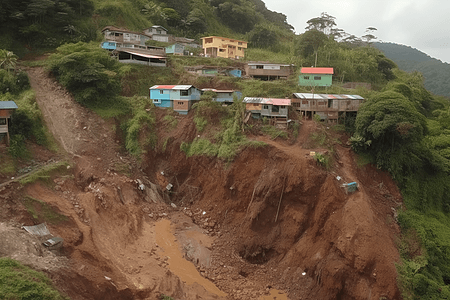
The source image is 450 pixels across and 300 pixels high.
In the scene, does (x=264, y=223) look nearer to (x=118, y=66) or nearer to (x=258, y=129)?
(x=258, y=129)

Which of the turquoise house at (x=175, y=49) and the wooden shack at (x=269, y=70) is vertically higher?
the turquoise house at (x=175, y=49)

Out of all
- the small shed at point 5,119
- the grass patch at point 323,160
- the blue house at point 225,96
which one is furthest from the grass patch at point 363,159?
the small shed at point 5,119

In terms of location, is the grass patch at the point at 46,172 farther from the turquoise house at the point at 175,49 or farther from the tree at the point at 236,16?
the tree at the point at 236,16

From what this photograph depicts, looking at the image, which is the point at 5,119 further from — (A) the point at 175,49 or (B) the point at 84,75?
(A) the point at 175,49

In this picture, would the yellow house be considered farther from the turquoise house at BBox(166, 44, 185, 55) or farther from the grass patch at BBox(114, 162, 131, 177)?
the grass patch at BBox(114, 162, 131, 177)

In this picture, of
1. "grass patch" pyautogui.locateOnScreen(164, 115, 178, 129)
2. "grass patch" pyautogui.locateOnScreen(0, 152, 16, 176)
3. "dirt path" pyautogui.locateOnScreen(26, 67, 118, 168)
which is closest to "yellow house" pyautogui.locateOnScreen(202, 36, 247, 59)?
"grass patch" pyautogui.locateOnScreen(164, 115, 178, 129)

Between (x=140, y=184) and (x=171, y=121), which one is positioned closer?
(x=140, y=184)

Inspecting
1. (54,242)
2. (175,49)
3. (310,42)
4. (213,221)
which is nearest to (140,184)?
(213,221)

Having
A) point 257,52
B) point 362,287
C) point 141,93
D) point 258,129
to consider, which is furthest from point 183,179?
point 257,52

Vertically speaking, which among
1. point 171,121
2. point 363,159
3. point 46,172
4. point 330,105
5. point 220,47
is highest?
point 220,47
